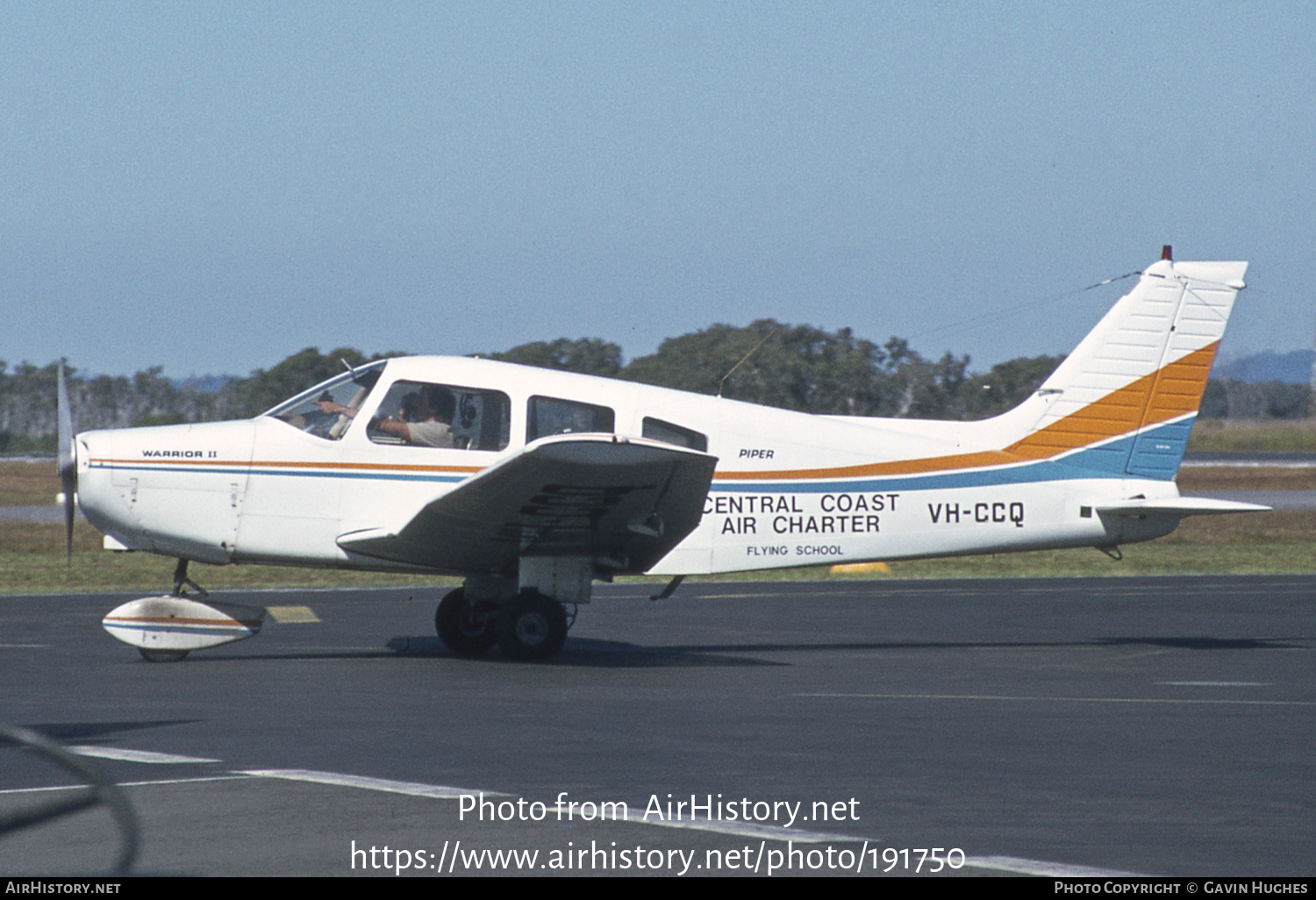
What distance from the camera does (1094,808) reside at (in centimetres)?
633

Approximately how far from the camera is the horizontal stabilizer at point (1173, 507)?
42.5ft

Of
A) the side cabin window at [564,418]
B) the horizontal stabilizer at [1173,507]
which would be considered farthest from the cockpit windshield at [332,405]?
the horizontal stabilizer at [1173,507]

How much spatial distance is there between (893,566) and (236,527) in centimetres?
1584

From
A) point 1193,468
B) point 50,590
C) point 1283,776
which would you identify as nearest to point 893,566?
point 50,590

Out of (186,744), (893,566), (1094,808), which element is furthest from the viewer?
(893,566)

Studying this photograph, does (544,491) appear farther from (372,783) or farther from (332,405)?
(372,783)

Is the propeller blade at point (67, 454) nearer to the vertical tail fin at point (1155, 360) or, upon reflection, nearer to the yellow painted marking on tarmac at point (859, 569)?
the vertical tail fin at point (1155, 360)

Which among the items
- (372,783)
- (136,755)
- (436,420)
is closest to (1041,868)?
(372,783)

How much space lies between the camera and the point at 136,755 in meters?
7.60

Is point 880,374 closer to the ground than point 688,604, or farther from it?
farther from it

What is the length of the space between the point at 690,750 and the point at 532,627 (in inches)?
179

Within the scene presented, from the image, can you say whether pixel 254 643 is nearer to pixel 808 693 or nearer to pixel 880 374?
pixel 808 693

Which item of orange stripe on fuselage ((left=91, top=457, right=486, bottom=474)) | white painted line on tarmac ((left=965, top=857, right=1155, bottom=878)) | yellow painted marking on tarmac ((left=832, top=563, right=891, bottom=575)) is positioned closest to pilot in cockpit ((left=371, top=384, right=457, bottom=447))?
orange stripe on fuselage ((left=91, top=457, right=486, bottom=474))

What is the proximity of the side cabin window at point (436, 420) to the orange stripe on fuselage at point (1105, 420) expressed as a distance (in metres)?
3.08
